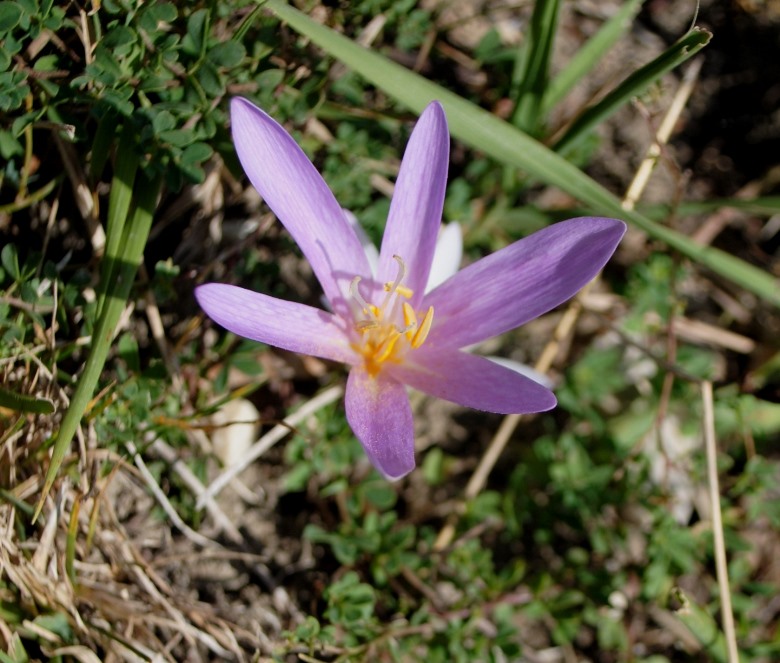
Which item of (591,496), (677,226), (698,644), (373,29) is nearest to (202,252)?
(373,29)

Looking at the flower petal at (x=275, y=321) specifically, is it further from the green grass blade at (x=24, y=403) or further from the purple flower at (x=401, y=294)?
the green grass blade at (x=24, y=403)

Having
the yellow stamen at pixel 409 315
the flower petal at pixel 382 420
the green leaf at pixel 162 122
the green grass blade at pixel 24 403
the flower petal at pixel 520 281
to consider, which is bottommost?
the green grass blade at pixel 24 403

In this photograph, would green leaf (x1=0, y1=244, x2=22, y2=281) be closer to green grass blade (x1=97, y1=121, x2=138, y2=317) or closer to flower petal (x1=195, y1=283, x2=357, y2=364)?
green grass blade (x1=97, y1=121, x2=138, y2=317)

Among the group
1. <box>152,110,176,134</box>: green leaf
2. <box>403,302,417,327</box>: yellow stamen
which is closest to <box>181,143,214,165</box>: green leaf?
<box>152,110,176,134</box>: green leaf

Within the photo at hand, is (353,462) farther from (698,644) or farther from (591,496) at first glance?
(698,644)

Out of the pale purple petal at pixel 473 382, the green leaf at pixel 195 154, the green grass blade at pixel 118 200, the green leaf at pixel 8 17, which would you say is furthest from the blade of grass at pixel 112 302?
the pale purple petal at pixel 473 382
